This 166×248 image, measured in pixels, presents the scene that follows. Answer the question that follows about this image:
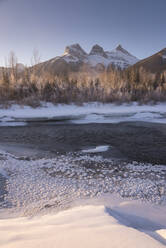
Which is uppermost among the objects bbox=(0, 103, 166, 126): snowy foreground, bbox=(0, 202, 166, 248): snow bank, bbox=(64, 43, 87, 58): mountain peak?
bbox=(64, 43, 87, 58): mountain peak

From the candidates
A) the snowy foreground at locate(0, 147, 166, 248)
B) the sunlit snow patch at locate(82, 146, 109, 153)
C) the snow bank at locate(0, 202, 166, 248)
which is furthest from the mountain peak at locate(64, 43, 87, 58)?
the snow bank at locate(0, 202, 166, 248)

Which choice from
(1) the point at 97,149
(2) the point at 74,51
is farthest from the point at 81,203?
(2) the point at 74,51

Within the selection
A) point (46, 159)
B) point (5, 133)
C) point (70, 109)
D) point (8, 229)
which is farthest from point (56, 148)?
point (70, 109)

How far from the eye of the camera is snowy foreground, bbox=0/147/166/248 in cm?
64

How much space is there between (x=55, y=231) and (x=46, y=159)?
5.63 ft

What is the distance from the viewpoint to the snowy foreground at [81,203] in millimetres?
644

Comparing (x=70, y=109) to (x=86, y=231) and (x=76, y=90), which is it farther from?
(x=86, y=231)

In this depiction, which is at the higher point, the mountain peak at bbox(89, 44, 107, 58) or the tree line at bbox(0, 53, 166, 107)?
the mountain peak at bbox(89, 44, 107, 58)

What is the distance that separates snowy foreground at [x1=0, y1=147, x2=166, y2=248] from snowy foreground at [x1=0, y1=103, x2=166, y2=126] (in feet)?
9.41

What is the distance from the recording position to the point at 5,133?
12.5 feet

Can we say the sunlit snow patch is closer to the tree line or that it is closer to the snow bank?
the snow bank

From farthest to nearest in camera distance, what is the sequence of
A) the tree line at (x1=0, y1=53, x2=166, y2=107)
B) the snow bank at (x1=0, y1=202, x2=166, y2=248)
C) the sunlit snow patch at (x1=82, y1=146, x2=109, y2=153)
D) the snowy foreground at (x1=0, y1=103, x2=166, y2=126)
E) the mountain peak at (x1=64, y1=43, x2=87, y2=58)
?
the mountain peak at (x1=64, y1=43, x2=87, y2=58) < the tree line at (x1=0, y1=53, x2=166, y2=107) < the snowy foreground at (x1=0, y1=103, x2=166, y2=126) < the sunlit snow patch at (x1=82, y1=146, x2=109, y2=153) < the snow bank at (x1=0, y1=202, x2=166, y2=248)

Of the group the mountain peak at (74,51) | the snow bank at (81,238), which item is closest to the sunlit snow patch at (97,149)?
the snow bank at (81,238)

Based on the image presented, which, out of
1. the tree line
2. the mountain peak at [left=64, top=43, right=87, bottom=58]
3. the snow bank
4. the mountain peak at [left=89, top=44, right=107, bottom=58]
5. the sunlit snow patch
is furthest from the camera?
the mountain peak at [left=89, top=44, right=107, bottom=58]
